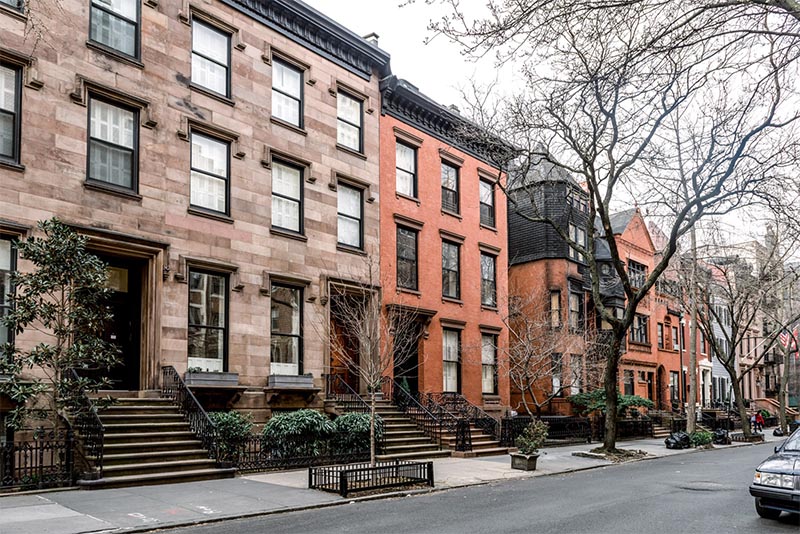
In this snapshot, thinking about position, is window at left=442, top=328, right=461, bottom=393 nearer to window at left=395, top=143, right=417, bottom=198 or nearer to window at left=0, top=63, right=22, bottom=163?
window at left=395, top=143, right=417, bottom=198

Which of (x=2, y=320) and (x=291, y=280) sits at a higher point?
(x=291, y=280)

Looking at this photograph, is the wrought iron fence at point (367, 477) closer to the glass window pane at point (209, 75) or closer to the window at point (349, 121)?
the glass window pane at point (209, 75)

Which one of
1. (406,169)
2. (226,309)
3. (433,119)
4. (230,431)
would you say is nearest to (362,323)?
(226,309)

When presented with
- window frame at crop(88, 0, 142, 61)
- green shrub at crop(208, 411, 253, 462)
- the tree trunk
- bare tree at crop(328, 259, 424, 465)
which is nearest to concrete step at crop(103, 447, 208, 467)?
green shrub at crop(208, 411, 253, 462)

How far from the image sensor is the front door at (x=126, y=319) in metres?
17.9

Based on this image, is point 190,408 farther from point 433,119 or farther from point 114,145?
point 433,119

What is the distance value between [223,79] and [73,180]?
18.9ft

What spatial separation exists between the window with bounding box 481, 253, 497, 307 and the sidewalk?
13.9 metres

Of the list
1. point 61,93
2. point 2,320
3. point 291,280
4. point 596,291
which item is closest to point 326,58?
point 291,280

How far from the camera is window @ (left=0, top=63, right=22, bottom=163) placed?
1562 cm

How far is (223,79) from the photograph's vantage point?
20672 mm

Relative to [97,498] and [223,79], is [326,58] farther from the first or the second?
[97,498]

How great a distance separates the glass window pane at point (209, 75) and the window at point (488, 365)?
584 inches

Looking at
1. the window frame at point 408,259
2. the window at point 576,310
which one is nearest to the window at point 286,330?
the window frame at point 408,259
